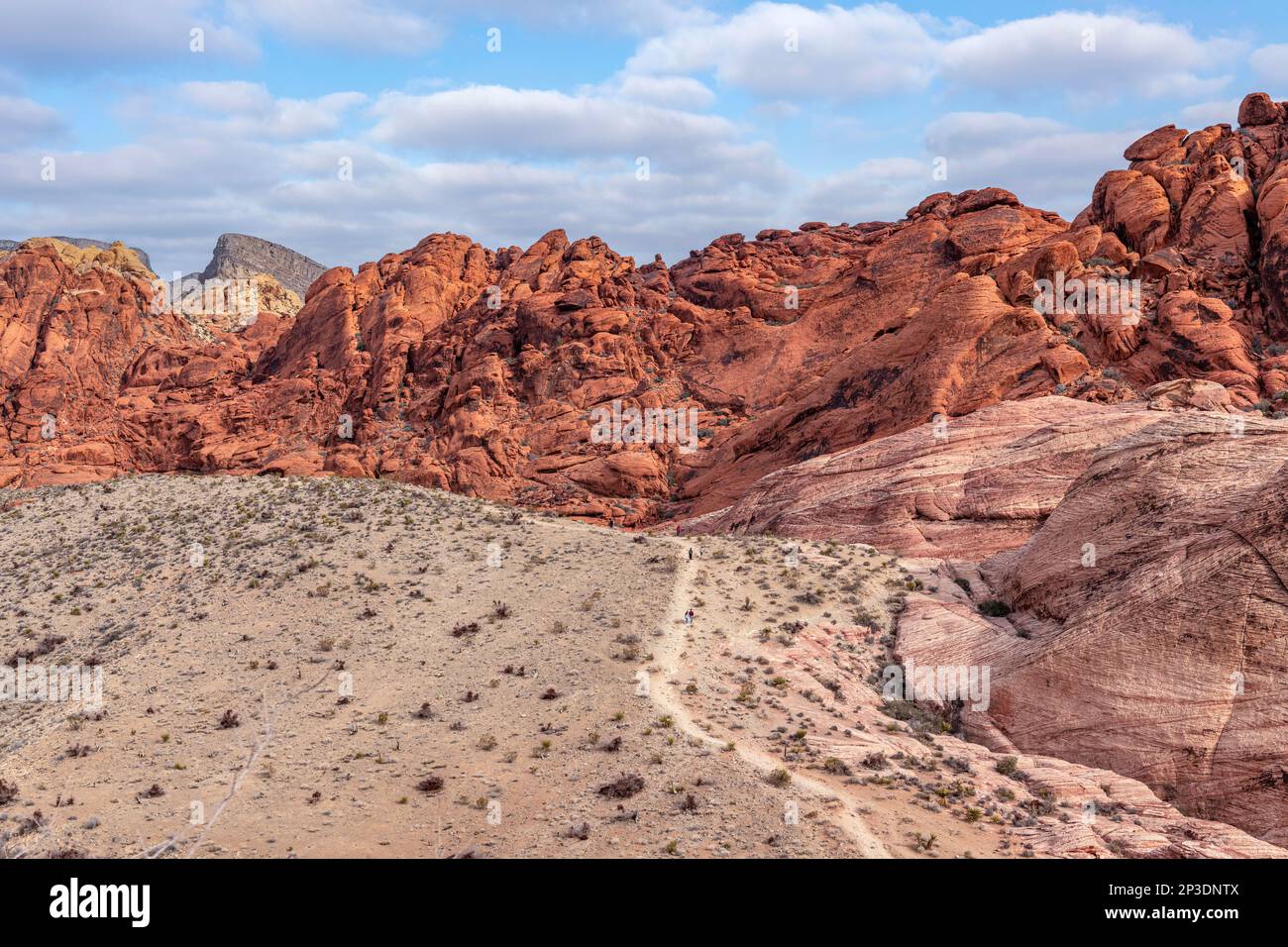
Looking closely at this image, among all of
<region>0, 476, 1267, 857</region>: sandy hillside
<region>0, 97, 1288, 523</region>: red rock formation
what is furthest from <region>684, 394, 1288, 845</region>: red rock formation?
<region>0, 97, 1288, 523</region>: red rock formation

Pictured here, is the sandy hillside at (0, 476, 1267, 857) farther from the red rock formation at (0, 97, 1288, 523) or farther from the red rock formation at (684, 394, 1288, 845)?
the red rock formation at (0, 97, 1288, 523)

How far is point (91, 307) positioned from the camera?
9344 cm

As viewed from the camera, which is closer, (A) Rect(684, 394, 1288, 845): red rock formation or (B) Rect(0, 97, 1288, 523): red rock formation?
(A) Rect(684, 394, 1288, 845): red rock formation

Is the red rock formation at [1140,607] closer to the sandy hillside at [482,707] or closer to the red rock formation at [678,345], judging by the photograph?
the sandy hillside at [482,707]

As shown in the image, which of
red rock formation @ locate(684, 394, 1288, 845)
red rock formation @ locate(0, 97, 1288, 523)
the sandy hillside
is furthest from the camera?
red rock formation @ locate(0, 97, 1288, 523)

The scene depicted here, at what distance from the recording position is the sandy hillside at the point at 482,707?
51.6 ft

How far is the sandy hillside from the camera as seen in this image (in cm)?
1572

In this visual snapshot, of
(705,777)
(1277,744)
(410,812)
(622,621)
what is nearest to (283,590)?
(622,621)

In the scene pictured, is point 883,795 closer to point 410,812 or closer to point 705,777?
point 705,777

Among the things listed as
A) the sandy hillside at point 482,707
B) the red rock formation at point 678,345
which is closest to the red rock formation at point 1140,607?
the sandy hillside at point 482,707

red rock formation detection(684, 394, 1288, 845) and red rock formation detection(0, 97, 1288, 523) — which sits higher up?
red rock formation detection(0, 97, 1288, 523)

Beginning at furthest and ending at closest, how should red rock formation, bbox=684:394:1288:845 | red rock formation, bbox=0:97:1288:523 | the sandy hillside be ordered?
red rock formation, bbox=0:97:1288:523, red rock formation, bbox=684:394:1288:845, the sandy hillside

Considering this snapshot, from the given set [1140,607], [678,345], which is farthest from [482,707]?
[678,345]

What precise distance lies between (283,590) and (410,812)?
47.9 ft
